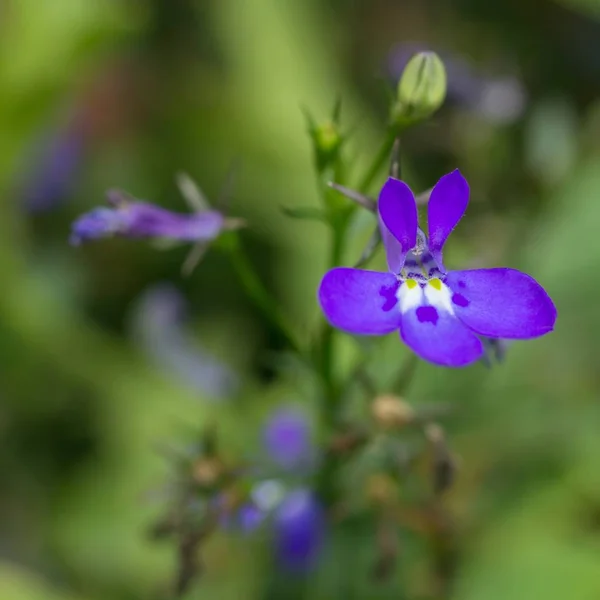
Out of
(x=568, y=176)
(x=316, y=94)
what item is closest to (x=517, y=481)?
(x=568, y=176)

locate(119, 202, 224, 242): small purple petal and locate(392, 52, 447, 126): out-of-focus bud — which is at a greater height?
locate(392, 52, 447, 126): out-of-focus bud

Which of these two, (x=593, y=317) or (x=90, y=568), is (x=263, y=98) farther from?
(x=90, y=568)

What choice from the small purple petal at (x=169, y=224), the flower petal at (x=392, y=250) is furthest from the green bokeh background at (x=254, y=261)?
the flower petal at (x=392, y=250)

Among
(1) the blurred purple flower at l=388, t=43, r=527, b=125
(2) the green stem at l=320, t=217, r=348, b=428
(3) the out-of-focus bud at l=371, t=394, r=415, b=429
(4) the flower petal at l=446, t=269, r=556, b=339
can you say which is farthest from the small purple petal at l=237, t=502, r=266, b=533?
(1) the blurred purple flower at l=388, t=43, r=527, b=125

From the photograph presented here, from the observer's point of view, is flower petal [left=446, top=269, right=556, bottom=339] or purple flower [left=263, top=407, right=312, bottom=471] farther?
purple flower [left=263, top=407, right=312, bottom=471]

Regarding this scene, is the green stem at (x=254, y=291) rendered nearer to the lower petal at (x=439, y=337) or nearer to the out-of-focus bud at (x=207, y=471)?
the out-of-focus bud at (x=207, y=471)

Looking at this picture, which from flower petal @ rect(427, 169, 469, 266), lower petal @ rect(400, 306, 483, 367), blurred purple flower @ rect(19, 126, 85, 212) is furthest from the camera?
blurred purple flower @ rect(19, 126, 85, 212)

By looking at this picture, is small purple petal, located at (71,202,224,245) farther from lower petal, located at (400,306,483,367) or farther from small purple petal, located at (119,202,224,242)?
lower petal, located at (400,306,483,367)
